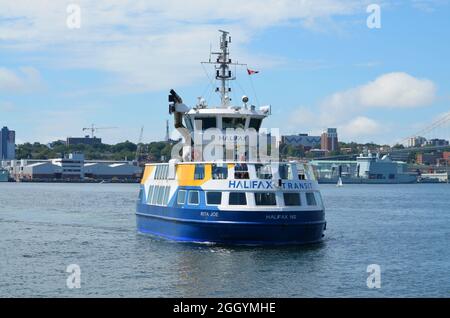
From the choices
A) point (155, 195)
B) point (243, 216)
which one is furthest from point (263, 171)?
point (155, 195)

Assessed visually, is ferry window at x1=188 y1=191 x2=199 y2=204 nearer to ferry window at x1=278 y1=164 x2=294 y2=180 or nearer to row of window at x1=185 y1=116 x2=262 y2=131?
ferry window at x1=278 y1=164 x2=294 y2=180

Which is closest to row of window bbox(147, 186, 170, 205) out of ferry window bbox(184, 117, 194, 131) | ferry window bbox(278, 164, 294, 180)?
ferry window bbox(184, 117, 194, 131)

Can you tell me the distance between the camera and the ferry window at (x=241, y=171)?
3691 cm

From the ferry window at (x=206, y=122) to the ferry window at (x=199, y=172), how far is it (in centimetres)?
436

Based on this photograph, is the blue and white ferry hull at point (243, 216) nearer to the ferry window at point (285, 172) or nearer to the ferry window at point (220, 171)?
the ferry window at point (220, 171)

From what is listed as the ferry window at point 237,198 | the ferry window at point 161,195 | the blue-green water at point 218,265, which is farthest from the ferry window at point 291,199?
the ferry window at point 161,195

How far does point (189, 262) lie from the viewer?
33594 mm

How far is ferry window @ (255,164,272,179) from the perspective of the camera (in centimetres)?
3703

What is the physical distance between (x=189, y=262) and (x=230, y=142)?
958 cm

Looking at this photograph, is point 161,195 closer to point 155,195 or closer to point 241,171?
point 155,195
